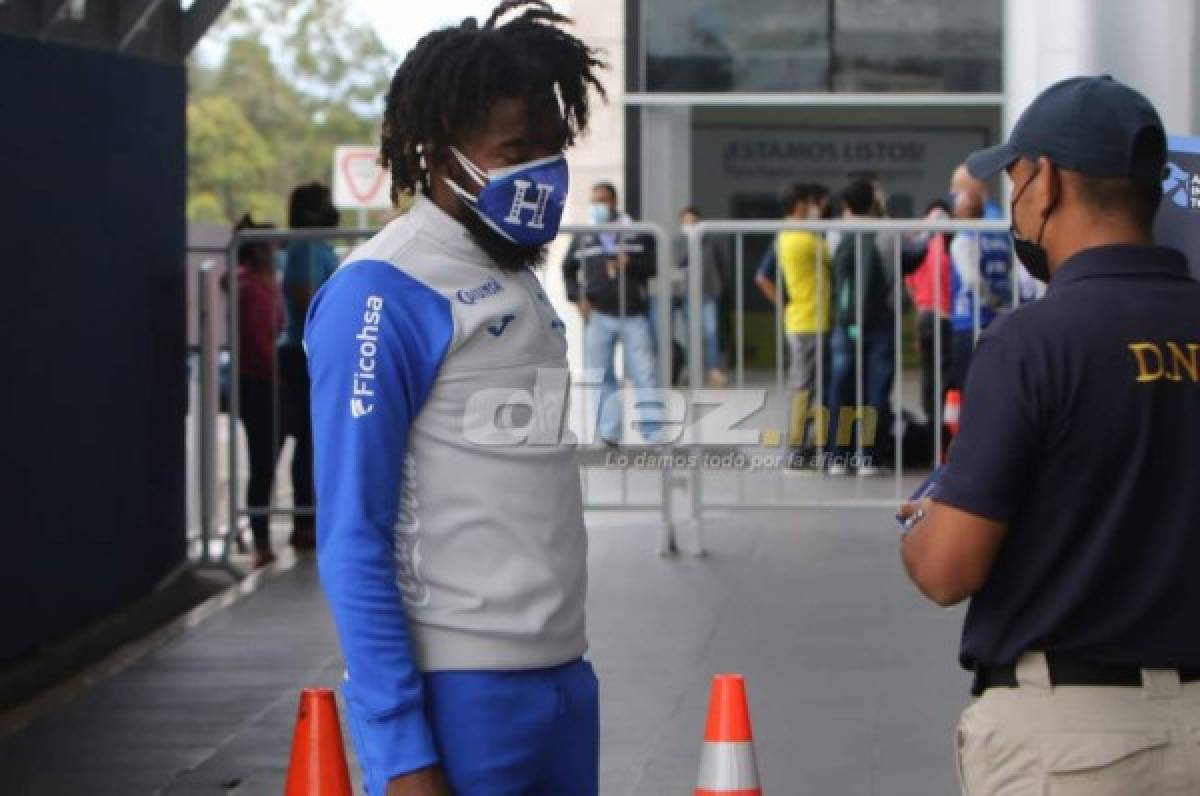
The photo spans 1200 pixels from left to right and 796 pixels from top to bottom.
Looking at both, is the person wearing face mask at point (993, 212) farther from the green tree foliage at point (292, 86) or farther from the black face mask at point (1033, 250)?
the green tree foliage at point (292, 86)

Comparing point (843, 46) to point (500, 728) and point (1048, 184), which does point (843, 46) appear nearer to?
point (1048, 184)

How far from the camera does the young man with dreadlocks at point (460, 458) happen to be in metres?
3.12

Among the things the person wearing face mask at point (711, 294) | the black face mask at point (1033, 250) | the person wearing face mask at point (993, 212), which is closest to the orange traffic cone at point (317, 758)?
the black face mask at point (1033, 250)

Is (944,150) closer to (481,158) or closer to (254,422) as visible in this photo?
(254,422)

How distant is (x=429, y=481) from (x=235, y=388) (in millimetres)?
8864

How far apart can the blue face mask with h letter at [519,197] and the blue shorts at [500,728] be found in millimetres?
637

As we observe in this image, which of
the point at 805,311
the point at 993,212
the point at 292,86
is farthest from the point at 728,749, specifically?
the point at 292,86

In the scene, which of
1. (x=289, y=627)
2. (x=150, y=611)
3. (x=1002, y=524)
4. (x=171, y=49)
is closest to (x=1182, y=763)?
(x=1002, y=524)

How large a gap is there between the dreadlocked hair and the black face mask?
68cm

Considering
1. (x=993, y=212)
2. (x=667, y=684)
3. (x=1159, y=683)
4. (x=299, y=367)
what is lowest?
(x=667, y=684)

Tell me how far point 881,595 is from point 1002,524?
710 centimetres

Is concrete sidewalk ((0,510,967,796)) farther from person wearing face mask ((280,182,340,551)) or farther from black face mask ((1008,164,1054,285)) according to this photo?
black face mask ((1008,164,1054,285))

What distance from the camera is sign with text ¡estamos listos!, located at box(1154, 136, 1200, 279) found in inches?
182

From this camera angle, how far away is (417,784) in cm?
311
